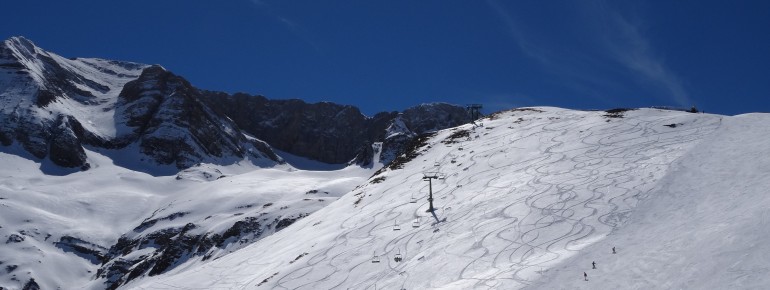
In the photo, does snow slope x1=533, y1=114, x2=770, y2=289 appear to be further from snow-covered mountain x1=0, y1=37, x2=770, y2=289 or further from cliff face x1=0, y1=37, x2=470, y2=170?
cliff face x1=0, y1=37, x2=470, y2=170

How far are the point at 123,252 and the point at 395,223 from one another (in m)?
75.3

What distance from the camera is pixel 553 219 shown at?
28.0 m

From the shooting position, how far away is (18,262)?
8994cm

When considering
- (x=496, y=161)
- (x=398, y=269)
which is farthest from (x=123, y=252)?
(x=398, y=269)

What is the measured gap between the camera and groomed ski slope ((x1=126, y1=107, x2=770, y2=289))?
20734 mm

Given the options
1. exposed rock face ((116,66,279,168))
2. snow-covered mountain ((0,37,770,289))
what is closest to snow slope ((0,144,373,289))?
snow-covered mountain ((0,37,770,289))

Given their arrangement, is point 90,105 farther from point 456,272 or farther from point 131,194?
point 456,272

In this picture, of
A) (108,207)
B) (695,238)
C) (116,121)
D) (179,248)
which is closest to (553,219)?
(695,238)

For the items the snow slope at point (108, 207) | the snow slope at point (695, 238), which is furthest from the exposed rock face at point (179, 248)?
the snow slope at point (695, 238)

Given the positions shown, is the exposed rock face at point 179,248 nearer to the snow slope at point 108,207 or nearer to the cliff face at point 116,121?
the snow slope at point 108,207

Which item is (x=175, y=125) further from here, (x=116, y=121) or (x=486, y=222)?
(x=486, y=222)

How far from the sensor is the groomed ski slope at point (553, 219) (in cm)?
2073

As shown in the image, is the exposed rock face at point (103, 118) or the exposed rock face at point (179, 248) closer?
the exposed rock face at point (179, 248)

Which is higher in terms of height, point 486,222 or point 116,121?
point 116,121
